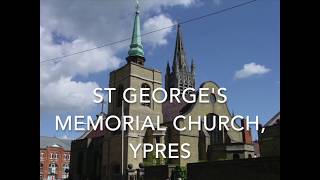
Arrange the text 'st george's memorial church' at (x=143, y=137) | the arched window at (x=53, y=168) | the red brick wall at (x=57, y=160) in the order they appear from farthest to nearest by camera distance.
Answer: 1. the arched window at (x=53, y=168)
2. the red brick wall at (x=57, y=160)
3. the text 'st george's memorial church' at (x=143, y=137)

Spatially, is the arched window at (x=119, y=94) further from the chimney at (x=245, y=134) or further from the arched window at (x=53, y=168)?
the arched window at (x=53, y=168)

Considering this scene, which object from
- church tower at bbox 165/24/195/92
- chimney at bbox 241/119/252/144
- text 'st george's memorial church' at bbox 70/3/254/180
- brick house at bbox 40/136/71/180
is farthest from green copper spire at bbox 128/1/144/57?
brick house at bbox 40/136/71/180

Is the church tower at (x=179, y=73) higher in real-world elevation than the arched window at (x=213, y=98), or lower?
higher

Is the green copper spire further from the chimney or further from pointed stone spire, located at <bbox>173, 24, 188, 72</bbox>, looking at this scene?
pointed stone spire, located at <bbox>173, 24, 188, 72</bbox>

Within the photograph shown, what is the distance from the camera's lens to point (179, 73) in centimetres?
8544

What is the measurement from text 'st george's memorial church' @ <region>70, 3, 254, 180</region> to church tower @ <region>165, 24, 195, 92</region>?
3416 centimetres

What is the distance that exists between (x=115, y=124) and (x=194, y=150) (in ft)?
31.2

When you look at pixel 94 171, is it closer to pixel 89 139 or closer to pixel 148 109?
pixel 89 139

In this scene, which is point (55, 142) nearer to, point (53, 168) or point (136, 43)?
point (53, 168)

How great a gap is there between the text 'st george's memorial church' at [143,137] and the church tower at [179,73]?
112ft

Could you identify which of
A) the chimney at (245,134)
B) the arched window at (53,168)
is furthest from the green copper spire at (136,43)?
the arched window at (53,168)

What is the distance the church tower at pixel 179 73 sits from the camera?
8469 cm
